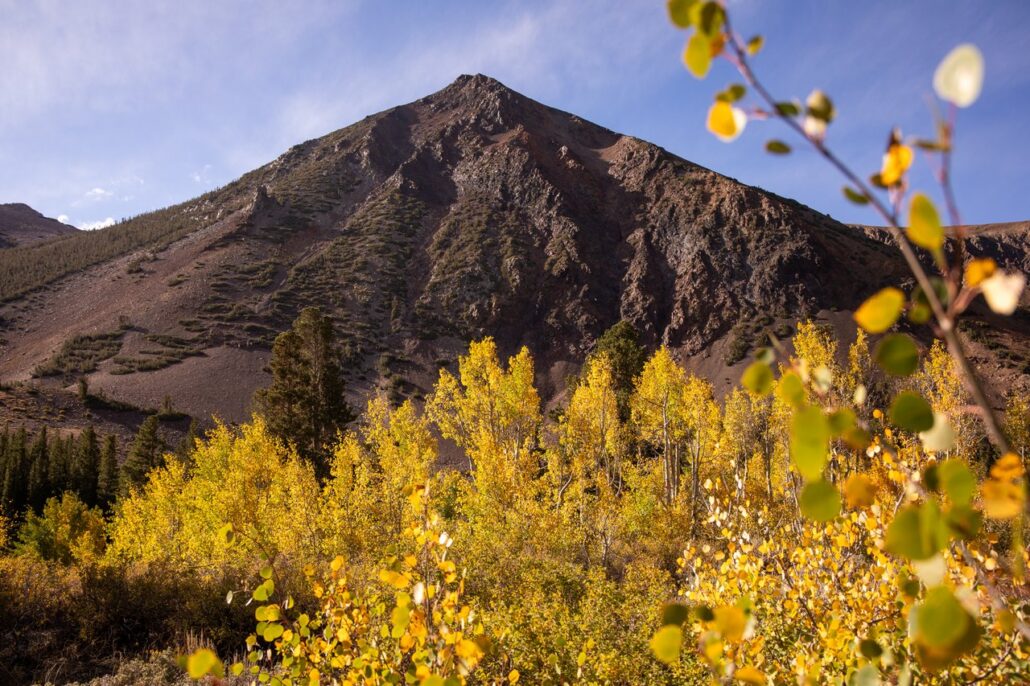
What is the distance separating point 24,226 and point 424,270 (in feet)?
458

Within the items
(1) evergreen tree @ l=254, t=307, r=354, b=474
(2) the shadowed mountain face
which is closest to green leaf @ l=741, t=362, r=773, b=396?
(1) evergreen tree @ l=254, t=307, r=354, b=474

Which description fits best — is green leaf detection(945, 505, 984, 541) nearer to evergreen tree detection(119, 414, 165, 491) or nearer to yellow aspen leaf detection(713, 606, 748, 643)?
yellow aspen leaf detection(713, 606, 748, 643)

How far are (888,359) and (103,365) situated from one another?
6553cm

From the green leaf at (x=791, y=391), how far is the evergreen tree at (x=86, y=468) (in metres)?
45.6

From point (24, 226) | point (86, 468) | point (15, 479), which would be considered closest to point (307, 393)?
point (86, 468)

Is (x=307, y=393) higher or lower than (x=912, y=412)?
lower

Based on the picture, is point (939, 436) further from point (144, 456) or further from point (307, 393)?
point (144, 456)

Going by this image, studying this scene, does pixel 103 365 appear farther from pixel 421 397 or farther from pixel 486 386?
pixel 486 386

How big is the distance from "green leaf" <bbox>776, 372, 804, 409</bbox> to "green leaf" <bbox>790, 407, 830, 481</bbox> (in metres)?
0.09

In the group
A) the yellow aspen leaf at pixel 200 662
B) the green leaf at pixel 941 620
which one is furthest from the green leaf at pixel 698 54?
the yellow aspen leaf at pixel 200 662

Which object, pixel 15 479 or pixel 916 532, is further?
pixel 15 479

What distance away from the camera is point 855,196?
0.73 meters

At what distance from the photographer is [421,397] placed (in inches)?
2221

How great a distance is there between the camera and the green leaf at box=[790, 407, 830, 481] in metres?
0.61
